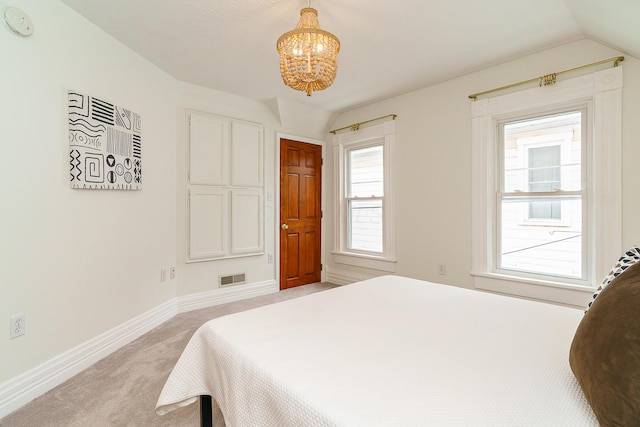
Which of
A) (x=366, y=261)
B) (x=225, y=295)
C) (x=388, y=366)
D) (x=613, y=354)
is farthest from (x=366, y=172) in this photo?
(x=613, y=354)

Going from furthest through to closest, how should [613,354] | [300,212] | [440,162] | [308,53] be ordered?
[300,212], [440,162], [308,53], [613,354]

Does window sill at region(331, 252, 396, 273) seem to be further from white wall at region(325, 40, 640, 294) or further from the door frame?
the door frame

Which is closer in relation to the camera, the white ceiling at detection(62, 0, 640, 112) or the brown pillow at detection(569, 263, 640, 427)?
the brown pillow at detection(569, 263, 640, 427)

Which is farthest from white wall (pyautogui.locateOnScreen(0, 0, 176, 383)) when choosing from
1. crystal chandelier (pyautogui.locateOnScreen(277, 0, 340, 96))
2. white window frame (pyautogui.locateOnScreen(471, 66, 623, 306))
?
white window frame (pyautogui.locateOnScreen(471, 66, 623, 306))

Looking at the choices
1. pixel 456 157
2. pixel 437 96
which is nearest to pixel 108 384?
pixel 456 157

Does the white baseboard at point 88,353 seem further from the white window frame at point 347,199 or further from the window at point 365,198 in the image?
the window at point 365,198

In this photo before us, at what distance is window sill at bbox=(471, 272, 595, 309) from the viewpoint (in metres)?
2.43

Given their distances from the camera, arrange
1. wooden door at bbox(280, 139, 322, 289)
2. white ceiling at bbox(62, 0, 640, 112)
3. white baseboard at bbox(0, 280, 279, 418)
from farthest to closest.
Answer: wooden door at bbox(280, 139, 322, 289), white ceiling at bbox(62, 0, 640, 112), white baseboard at bbox(0, 280, 279, 418)

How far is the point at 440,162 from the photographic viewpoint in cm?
327

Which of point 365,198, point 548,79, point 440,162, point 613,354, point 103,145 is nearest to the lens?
point 613,354

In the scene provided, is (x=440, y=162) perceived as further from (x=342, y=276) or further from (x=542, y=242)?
(x=342, y=276)

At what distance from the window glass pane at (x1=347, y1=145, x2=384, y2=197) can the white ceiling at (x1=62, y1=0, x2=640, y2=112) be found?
3.75 feet

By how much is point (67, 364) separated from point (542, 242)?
3.89 metres

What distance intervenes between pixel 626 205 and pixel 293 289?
3.51 meters
